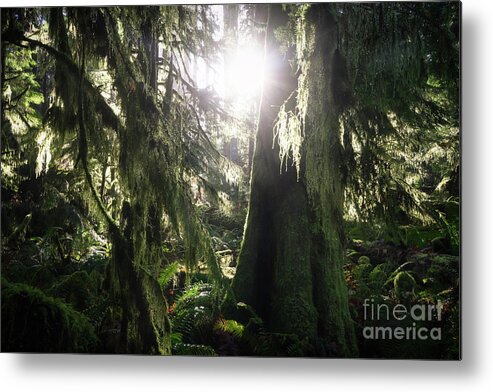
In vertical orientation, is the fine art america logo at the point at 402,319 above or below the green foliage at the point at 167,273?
below

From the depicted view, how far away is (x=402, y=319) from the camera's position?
3238 mm

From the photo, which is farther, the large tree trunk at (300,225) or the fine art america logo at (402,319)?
the large tree trunk at (300,225)

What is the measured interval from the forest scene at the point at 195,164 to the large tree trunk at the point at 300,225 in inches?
0.4

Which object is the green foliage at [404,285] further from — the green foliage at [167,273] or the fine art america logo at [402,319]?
the green foliage at [167,273]

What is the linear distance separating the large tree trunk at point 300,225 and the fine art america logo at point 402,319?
13 centimetres

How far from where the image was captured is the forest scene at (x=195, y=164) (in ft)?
10.9

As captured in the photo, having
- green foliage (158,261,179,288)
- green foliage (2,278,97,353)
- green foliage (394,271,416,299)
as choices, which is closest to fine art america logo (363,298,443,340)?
green foliage (394,271,416,299)

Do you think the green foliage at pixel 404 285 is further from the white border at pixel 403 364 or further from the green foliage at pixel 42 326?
the green foliage at pixel 42 326

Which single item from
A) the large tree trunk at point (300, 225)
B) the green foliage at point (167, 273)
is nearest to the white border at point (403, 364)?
the large tree trunk at point (300, 225)

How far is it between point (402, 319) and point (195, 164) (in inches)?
62.0

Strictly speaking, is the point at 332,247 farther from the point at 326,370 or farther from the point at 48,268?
the point at 48,268

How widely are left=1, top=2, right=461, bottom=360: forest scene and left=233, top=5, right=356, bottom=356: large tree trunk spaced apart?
0.03 ft

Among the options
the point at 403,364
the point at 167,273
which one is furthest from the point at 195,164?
the point at 403,364

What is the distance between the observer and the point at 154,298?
3400 millimetres
